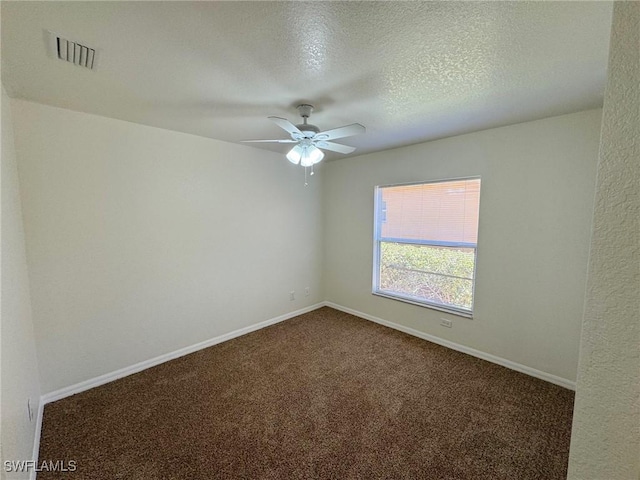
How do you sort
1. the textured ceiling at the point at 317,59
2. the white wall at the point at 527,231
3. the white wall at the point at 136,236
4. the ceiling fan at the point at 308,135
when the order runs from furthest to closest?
1. the white wall at the point at 527,231
2. the white wall at the point at 136,236
3. the ceiling fan at the point at 308,135
4. the textured ceiling at the point at 317,59

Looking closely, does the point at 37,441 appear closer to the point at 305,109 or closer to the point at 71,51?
the point at 71,51

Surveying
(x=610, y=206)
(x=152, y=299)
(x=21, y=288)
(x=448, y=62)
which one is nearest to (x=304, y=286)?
(x=152, y=299)

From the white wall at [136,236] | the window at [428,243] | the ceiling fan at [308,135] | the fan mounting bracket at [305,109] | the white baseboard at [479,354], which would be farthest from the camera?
the window at [428,243]

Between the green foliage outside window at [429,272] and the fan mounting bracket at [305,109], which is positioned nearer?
the fan mounting bracket at [305,109]

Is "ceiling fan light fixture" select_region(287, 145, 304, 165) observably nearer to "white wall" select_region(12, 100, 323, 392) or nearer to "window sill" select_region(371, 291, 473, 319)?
"white wall" select_region(12, 100, 323, 392)

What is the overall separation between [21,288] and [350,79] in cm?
273

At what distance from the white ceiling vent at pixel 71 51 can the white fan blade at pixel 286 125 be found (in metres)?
1.05

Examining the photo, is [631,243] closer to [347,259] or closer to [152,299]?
[152,299]

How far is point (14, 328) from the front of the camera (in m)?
1.61

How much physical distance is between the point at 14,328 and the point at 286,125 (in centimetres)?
212

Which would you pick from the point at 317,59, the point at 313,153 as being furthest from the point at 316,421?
the point at 317,59

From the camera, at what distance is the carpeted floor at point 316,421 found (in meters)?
1.73

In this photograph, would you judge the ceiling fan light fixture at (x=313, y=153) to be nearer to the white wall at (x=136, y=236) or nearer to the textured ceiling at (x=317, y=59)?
the textured ceiling at (x=317, y=59)

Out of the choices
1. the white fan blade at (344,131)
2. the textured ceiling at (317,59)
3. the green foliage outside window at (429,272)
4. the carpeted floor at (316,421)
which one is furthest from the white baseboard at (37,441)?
the green foliage outside window at (429,272)
